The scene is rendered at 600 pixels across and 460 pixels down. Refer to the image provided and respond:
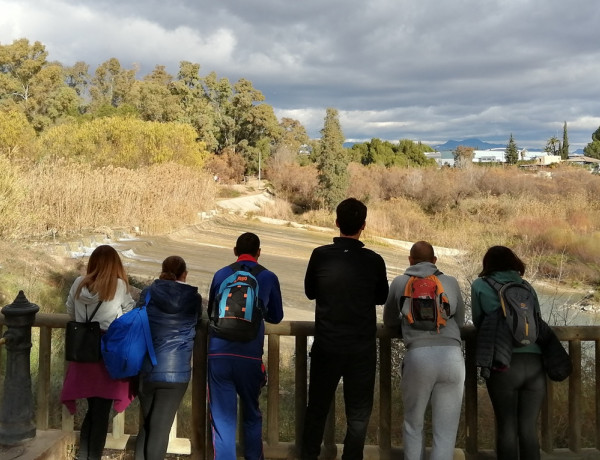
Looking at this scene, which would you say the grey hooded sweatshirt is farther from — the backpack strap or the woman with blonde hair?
the woman with blonde hair

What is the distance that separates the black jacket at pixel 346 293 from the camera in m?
3.12

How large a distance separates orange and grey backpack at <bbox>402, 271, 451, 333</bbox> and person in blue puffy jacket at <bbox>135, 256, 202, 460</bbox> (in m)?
1.18

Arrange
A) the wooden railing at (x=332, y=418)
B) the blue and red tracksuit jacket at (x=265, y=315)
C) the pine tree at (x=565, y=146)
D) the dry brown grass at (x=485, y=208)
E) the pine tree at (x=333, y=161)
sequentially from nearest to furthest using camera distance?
1. the blue and red tracksuit jacket at (x=265, y=315)
2. the wooden railing at (x=332, y=418)
3. the dry brown grass at (x=485, y=208)
4. the pine tree at (x=333, y=161)
5. the pine tree at (x=565, y=146)

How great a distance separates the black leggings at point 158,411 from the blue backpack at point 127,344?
0.56 feet

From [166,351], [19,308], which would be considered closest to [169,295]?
[166,351]

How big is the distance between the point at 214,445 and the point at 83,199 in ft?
49.6

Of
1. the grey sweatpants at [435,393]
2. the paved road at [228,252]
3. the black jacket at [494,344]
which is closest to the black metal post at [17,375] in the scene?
the grey sweatpants at [435,393]

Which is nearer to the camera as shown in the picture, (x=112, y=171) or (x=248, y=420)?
(x=248, y=420)

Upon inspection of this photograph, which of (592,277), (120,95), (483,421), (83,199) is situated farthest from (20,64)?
(483,421)

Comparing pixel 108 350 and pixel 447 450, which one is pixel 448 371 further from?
pixel 108 350

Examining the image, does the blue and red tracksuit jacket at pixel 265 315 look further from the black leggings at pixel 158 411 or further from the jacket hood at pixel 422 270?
the jacket hood at pixel 422 270

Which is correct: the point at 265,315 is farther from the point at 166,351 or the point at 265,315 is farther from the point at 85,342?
the point at 85,342

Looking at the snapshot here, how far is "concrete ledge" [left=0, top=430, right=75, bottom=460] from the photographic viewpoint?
10.7ft

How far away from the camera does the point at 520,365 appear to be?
3.08 m
